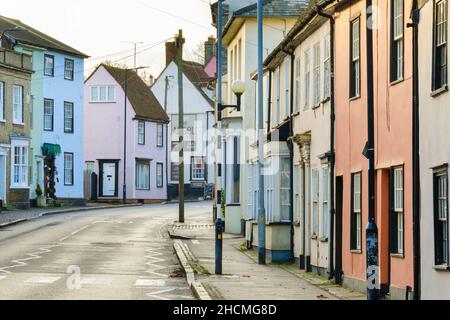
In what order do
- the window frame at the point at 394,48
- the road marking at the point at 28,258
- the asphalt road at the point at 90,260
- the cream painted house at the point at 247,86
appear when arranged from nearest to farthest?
1. the window frame at the point at 394,48
2. the asphalt road at the point at 90,260
3. the road marking at the point at 28,258
4. the cream painted house at the point at 247,86

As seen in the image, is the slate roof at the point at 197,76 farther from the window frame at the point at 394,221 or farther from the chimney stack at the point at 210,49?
the window frame at the point at 394,221

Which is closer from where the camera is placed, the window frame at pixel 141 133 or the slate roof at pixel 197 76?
the window frame at pixel 141 133

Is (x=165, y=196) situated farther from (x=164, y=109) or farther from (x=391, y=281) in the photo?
(x=391, y=281)

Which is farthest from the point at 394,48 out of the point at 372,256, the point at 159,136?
the point at 159,136

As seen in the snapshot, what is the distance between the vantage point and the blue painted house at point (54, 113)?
63906 mm

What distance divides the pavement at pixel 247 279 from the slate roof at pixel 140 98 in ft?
137

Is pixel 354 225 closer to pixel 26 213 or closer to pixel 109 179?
pixel 26 213

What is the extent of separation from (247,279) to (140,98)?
58197 mm

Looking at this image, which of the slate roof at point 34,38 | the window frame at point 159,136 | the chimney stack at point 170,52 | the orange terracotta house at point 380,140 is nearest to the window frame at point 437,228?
the orange terracotta house at point 380,140

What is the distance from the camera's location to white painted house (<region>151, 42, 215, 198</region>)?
89938 millimetres

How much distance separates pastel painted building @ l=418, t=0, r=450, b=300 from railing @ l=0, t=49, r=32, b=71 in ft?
132

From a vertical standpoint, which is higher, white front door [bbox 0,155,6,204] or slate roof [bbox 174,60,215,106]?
slate roof [bbox 174,60,215,106]

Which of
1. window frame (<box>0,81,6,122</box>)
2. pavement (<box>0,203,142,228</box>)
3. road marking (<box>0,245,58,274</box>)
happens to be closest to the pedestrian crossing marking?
road marking (<box>0,245,58,274</box>)

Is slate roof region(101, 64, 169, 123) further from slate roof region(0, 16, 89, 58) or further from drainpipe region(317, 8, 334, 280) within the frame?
drainpipe region(317, 8, 334, 280)
